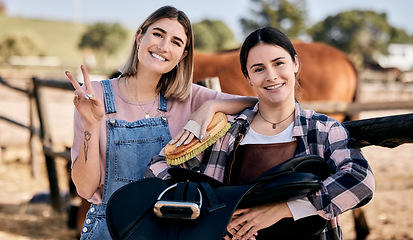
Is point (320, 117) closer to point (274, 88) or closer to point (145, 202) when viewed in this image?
point (274, 88)

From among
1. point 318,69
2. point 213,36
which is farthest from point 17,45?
point 318,69

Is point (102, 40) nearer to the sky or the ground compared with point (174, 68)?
nearer to the sky

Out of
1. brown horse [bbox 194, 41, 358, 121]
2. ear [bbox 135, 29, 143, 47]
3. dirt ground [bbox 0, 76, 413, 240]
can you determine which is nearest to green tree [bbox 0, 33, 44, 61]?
dirt ground [bbox 0, 76, 413, 240]

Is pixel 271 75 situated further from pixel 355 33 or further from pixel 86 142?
pixel 355 33

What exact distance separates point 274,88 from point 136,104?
617mm

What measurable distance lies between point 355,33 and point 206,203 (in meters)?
60.4

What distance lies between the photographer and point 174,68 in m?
1.86

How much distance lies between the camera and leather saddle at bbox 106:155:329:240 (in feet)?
3.57

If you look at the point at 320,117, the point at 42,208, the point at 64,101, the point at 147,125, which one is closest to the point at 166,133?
the point at 147,125

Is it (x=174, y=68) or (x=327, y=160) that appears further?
(x=174, y=68)

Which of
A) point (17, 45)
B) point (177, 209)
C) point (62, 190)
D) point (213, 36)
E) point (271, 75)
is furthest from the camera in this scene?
point (213, 36)

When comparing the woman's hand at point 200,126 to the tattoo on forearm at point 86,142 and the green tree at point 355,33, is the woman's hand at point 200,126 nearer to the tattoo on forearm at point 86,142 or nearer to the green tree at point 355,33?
the tattoo on forearm at point 86,142

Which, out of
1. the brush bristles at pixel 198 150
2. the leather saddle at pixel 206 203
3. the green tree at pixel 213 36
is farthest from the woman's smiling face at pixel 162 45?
the green tree at pixel 213 36

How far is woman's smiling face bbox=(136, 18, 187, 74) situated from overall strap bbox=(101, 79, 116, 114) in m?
Result: 0.18
